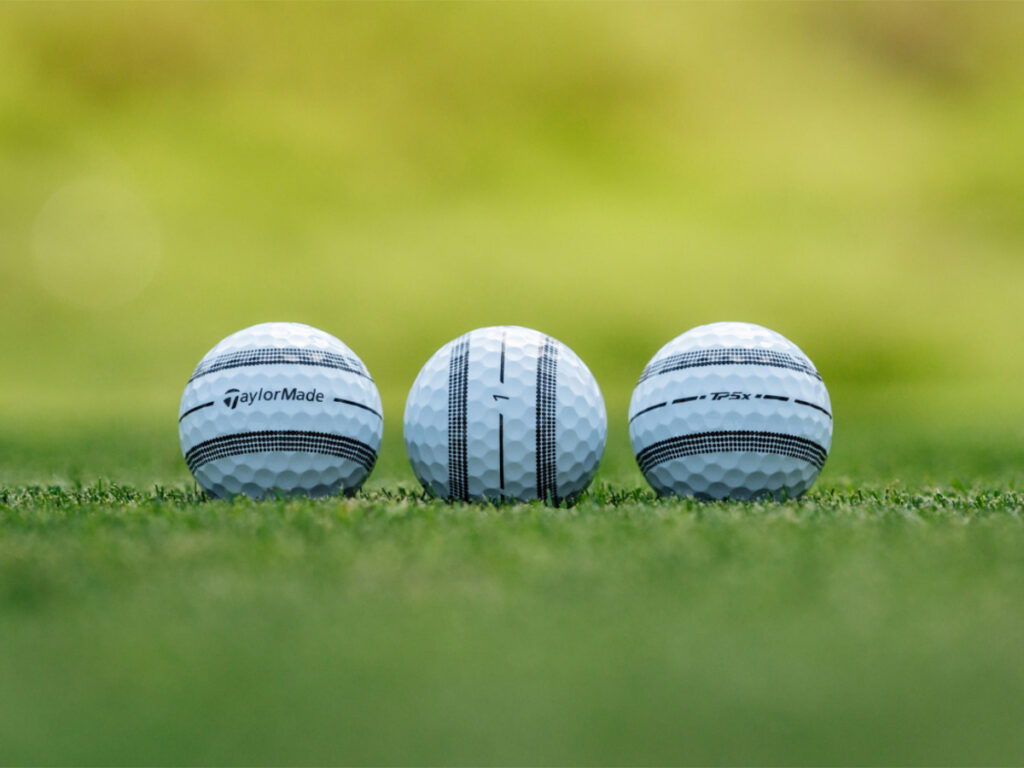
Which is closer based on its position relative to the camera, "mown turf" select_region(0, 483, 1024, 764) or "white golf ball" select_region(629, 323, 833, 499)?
"mown turf" select_region(0, 483, 1024, 764)

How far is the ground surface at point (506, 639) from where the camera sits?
2742mm

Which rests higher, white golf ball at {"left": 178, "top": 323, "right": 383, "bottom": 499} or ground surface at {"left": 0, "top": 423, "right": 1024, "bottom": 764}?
white golf ball at {"left": 178, "top": 323, "right": 383, "bottom": 499}

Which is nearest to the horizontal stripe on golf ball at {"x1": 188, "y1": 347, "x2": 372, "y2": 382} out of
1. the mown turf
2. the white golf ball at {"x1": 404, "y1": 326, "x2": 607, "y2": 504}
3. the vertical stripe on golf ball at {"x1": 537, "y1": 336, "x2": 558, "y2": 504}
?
the white golf ball at {"x1": 404, "y1": 326, "x2": 607, "y2": 504}

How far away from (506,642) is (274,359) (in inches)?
145

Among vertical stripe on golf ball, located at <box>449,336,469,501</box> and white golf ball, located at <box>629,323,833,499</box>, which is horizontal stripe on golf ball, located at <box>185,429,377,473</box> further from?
white golf ball, located at <box>629,323,833,499</box>

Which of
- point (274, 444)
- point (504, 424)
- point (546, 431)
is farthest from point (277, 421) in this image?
point (546, 431)

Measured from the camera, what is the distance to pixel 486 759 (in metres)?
2.63

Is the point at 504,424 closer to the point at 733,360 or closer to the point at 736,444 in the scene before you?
the point at 736,444

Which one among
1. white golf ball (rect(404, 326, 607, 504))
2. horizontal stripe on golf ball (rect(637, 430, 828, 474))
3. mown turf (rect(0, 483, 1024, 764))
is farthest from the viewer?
horizontal stripe on golf ball (rect(637, 430, 828, 474))

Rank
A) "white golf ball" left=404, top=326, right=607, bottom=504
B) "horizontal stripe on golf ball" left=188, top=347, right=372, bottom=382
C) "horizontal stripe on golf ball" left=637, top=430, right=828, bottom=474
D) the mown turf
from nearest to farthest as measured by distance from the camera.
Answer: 1. the mown turf
2. "white golf ball" left=404, top=326, right=607, bottom=504
3. "horizontal stripe on golf ball" left=637, top=430, right=828, bottom=474
4. "horizontal stripe on golf ball" left=188, top=347, right=372, bottom=382

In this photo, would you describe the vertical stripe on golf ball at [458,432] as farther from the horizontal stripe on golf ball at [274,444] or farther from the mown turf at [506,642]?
the mown turf at [506,642]

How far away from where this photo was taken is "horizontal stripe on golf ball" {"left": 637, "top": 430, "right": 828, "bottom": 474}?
20.9ft

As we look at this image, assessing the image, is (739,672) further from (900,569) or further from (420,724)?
(900,569)

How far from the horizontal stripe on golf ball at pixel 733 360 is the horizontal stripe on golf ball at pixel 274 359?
7.08ft
